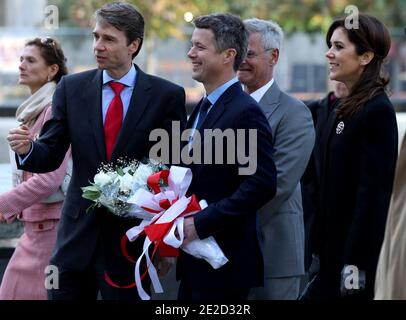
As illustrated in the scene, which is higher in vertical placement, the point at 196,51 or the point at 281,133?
the point at 196,51

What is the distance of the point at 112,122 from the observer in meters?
4.66

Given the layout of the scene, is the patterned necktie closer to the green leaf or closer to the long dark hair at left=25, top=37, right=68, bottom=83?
the green leaf

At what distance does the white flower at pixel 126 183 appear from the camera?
171 inches

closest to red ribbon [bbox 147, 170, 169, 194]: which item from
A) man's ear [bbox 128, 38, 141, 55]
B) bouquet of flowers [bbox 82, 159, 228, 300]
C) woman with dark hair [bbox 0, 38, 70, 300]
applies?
bouquet of flowers [bbox 82, 159, 228, 300]

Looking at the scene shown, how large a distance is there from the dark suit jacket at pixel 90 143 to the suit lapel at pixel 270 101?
1.59ft

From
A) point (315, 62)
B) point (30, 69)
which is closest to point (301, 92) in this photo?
point (315, 62)

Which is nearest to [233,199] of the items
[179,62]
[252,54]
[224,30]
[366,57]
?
[224,30]

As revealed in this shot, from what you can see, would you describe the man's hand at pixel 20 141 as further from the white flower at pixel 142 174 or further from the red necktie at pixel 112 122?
the white flower at pixel 142 174

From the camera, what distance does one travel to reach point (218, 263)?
14.3ft

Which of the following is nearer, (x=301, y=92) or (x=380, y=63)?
(x=380, y=63)

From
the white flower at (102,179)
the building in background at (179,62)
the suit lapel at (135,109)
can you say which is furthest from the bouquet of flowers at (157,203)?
the building in background at (179,62)

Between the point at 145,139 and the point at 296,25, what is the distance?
19.9 meters

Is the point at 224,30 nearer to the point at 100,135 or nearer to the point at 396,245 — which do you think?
the point at 100,135
